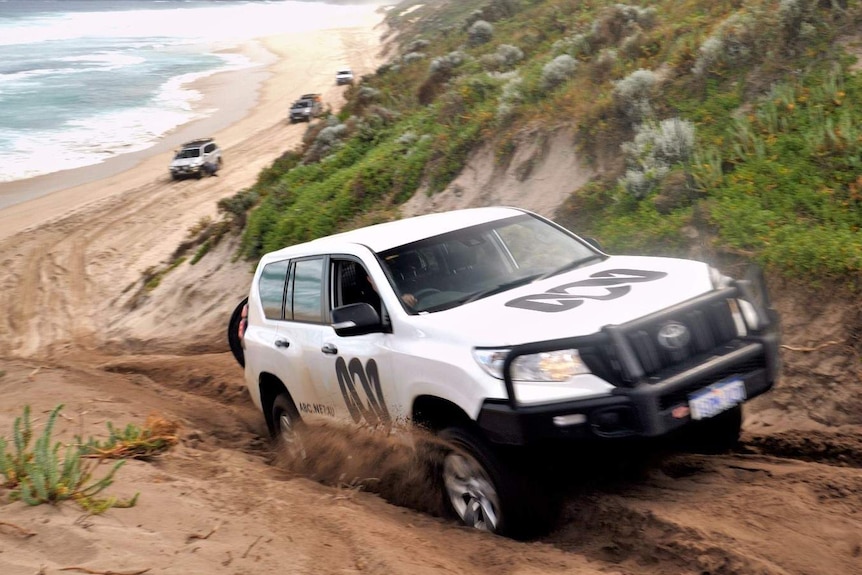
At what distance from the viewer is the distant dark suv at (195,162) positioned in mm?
35812

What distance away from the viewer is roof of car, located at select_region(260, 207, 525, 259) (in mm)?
6258

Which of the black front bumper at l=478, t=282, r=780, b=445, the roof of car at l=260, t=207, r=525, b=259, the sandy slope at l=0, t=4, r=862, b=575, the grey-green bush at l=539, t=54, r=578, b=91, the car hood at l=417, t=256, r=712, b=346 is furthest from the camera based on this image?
the grey-green bush at l=539, t=54, r=578, b=91

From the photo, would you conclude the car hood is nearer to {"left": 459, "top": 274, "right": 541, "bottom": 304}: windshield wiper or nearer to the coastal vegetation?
{"left": 459, "top": 274, "right": 541, "bottom": 304}: windshield wiper

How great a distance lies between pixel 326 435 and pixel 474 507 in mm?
1857

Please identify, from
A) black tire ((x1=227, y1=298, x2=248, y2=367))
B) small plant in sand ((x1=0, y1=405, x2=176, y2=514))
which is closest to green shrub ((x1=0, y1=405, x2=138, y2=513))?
small plant in sand ((x1=0, y1=405, x2=176, y2=514))

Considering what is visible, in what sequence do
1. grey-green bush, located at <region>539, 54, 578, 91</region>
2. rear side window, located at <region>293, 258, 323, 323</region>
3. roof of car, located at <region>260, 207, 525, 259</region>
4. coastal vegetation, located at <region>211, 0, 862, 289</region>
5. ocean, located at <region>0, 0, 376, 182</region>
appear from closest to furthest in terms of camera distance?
roof of car, located at <region>260, 207, 525, 259</region>, rear side window, located at <region>293, 258, 323, 323</region>, coastal vegetation, located at <region>211, 0, 862, 289</region>, grey-green bush, located at <region>539, 54, 578, 91</region>, ocean, located at <region>0, 0, 376, 182</region>

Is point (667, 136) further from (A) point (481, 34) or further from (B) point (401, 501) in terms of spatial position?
(A) point (481, 34)

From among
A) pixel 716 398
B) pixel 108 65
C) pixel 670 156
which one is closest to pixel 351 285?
pixel 716 398

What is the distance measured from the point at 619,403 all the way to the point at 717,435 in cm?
171

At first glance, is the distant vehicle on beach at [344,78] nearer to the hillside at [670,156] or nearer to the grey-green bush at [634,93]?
the hillside at [670,156]

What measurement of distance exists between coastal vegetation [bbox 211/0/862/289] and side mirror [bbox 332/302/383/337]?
394 centimetres

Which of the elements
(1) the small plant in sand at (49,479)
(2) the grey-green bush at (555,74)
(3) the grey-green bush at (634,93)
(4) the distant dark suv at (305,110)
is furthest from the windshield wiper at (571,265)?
(4) the distant dark suv at (305,110)

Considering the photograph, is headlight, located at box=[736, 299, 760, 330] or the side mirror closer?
headlight, located at box=[736, 299, 760, 330]

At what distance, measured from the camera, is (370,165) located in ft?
54.1
